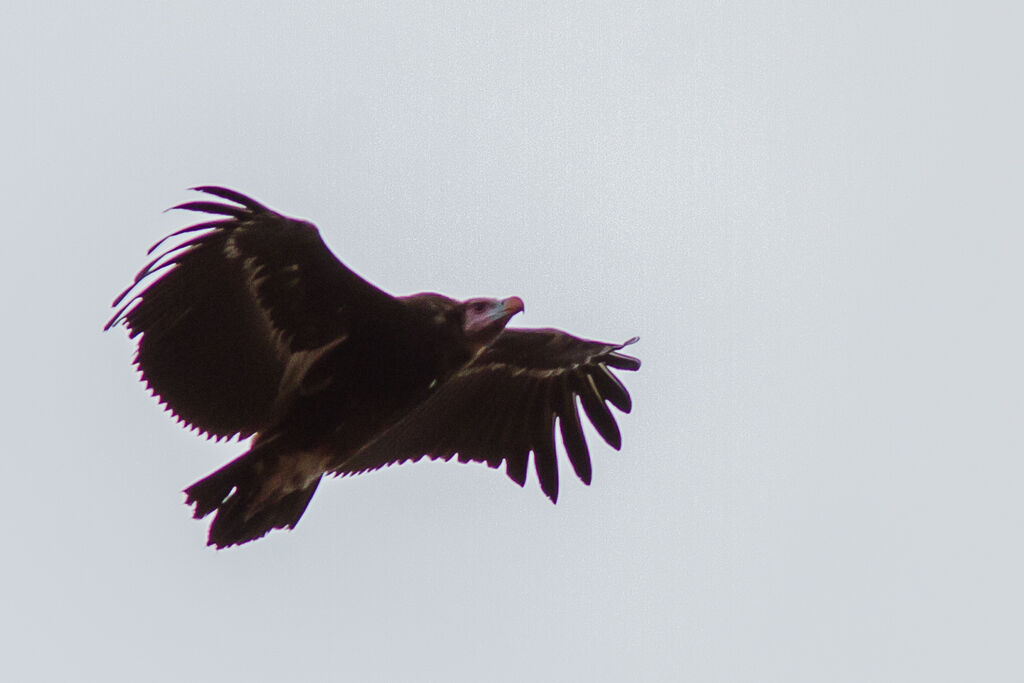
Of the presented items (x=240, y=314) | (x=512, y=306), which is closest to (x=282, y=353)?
(x=240, y=314)

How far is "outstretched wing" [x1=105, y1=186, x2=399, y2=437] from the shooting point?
1125cm

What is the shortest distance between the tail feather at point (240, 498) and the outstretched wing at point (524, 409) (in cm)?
161

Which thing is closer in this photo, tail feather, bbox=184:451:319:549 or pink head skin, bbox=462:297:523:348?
tail feather, bbox=184:451:319:549

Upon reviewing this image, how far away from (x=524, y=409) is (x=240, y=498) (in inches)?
100

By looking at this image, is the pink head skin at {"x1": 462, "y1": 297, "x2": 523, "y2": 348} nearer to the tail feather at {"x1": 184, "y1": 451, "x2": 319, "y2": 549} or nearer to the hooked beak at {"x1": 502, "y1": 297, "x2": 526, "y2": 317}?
the hooked beak at {"x1": 502, "y1": 297, "x2": 526, "y2": 317}

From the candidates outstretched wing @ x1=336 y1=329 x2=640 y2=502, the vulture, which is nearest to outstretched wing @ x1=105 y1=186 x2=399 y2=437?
the vulture

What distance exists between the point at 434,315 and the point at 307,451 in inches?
47.5

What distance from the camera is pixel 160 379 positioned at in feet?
37.8

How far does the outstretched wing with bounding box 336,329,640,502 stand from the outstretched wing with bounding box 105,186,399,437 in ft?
5.20

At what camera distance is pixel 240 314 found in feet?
38.2

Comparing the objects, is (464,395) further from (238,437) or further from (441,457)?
(238,437)

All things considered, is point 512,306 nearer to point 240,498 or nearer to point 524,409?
point 524,409

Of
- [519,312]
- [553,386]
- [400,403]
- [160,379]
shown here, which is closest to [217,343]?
[160,379]

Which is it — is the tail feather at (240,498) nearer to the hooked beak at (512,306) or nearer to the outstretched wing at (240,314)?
the outstretched wing at (240,314)
